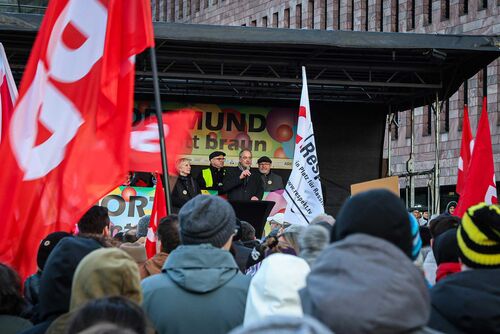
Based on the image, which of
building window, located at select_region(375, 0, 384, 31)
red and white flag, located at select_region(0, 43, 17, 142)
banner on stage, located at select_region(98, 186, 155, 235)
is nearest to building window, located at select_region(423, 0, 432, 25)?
building window, located at select_region(375, 0, 384, 31)

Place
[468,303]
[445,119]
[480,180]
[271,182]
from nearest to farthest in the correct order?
[468,303] → [480,180] → [271,182] → [445,119]

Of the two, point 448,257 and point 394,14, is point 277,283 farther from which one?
point 394,14

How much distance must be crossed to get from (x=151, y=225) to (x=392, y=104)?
1149 cm

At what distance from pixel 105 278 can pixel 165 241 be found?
1627 millimetres

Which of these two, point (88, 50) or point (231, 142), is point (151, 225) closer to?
point (88, 50)

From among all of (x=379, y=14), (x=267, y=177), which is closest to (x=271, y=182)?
(x=267, y=177)

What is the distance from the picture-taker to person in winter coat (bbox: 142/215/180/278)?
5281 millimetres

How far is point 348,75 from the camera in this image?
16.7 metres

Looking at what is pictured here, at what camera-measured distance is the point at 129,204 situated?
17.2 m

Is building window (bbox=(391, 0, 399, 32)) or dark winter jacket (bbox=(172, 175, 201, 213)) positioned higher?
building window (bbox=(391, 0, 399, 32))

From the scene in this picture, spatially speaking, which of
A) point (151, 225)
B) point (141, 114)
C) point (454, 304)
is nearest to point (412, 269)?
point (454, 304)

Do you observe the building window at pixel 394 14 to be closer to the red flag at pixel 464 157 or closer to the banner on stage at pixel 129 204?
the banner on stage at pixel 129 204

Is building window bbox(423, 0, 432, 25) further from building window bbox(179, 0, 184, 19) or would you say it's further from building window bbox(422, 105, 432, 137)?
building window bbox(179, 0, 184, 19)

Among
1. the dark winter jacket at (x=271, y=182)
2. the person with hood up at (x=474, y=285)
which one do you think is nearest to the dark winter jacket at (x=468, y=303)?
the person with hood up at (x=474, y=285)
